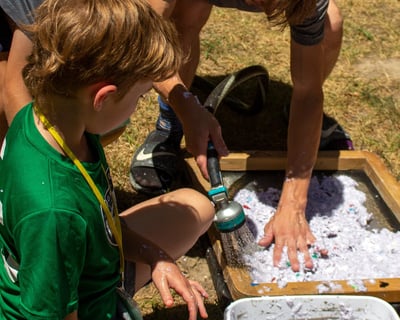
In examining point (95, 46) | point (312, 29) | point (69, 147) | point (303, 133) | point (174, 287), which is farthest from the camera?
point (303, 133)

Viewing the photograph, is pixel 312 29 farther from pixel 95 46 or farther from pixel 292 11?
pixel 95 46

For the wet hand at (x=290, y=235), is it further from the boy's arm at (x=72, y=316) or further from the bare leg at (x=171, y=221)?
the boy's arm at (x=72, y=316)

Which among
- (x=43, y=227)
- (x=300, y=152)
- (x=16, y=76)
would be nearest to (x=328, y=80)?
(x=300, y=152)

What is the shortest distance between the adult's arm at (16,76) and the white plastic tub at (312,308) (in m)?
0.86

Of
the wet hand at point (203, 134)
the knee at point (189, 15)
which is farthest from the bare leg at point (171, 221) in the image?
the knee at point (189, 15)

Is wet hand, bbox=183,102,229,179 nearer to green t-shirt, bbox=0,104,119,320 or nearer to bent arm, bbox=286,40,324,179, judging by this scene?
bent arm, bbox=286,40,324,179

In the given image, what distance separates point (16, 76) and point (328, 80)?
196 cm

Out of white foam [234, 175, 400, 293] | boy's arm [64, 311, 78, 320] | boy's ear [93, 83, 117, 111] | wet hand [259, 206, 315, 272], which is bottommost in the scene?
white foam [234, 175, 400, 293]

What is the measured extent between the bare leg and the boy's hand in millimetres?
184

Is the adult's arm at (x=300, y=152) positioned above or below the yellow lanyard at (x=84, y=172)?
below

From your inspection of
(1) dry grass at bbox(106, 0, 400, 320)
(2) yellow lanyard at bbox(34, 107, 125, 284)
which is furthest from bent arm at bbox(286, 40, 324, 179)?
(2) yellow lanyard at bbox(34, 107, 125, 284)

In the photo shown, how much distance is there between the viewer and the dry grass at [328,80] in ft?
9.81

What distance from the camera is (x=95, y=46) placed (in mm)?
1309

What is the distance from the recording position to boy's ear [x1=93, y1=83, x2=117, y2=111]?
4.43ft
